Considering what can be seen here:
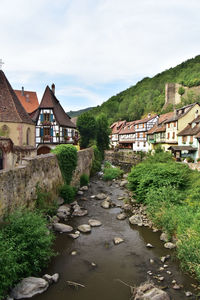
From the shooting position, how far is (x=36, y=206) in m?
11.6

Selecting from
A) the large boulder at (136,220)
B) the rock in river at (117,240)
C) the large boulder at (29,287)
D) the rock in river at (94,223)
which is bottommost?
the rock in river at (117,240)

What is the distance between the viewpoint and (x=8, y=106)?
2252 centimetres

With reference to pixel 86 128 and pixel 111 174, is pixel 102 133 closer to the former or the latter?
pixel 86 128

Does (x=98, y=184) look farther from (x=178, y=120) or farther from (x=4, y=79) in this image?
(x=178, y=120)

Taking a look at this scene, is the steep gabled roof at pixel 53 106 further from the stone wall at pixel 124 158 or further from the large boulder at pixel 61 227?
the large boulder at pixel 61 227

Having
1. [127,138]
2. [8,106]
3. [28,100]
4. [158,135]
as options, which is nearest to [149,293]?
[8,106]

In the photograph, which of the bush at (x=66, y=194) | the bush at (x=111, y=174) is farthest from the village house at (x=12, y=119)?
the bush at (x=111, y=174)

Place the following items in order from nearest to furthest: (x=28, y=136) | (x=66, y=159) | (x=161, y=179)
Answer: (x=161, y=179) < (x=66, y=159) < (x=28, y=136)

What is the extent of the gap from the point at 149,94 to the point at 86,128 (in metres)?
71.0

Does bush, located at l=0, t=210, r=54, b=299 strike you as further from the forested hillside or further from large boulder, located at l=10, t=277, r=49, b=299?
the forested hillside

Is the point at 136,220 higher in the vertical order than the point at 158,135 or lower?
lower

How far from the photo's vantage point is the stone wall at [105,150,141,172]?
1559 inches

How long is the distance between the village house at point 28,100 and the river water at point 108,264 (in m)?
28.4

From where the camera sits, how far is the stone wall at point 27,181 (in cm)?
859
